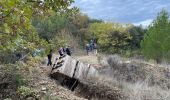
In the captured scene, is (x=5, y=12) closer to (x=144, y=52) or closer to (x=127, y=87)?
(x=127, y=87)

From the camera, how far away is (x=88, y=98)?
1762 cm

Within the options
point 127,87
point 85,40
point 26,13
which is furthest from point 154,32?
point 26,13

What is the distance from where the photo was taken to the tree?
147 feet

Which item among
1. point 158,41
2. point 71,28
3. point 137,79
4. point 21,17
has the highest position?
point 21,17

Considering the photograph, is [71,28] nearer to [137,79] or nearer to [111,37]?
[111,37]

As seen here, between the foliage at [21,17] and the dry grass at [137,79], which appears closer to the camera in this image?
the foliage at [21,17]

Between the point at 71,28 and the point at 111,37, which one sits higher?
the point at 71,28

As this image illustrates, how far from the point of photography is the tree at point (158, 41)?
44.7 meters

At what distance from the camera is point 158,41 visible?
4456 cm

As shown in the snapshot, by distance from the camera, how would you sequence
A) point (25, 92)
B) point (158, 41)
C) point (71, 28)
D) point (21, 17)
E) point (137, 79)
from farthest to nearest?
point (71, 28)
point (158, 41)
point (137, 79)
point (25, 92)
point (21, 17)

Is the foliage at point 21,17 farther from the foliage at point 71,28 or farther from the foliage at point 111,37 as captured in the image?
the foliage at point 111,37

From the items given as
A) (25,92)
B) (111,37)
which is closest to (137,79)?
(25,92)

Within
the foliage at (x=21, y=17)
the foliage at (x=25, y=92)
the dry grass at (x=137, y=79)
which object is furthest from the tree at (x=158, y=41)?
the foliage at (x=21, y=17)

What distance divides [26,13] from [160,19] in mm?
40706
